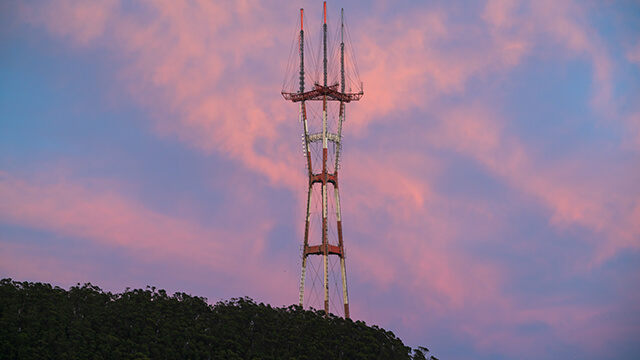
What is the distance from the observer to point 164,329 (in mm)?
91875

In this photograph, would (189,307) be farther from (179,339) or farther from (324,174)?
(324,174)

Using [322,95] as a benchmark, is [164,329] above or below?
below

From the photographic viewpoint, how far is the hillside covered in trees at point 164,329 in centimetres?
8438

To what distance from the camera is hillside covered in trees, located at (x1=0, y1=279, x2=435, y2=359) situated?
84375 mm

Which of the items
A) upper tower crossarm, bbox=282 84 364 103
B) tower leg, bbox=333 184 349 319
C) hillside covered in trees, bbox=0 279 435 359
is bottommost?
hillside covered in trees, bbox=0 279 435 359

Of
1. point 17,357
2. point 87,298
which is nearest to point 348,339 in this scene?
point 87,298

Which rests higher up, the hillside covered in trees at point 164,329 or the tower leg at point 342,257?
the tower leg at point 342,257

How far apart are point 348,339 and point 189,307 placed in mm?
21395

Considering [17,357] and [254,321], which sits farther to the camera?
[254,321]

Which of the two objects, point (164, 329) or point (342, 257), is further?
point (342, 257)

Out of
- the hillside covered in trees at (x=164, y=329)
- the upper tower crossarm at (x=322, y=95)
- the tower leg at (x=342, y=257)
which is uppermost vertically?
the upper tower crossarm at (x=322, y=95)

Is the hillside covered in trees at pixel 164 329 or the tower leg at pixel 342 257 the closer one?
the hillside covered in trees at pixel 164 329

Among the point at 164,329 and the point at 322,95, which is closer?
the point at 164,329

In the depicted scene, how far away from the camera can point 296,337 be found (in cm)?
A: 9762
